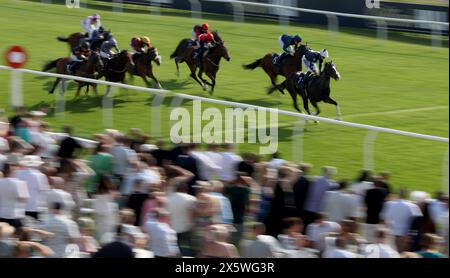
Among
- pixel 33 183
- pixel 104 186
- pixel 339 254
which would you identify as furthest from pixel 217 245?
pixel 33 183

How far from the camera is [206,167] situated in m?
10.8

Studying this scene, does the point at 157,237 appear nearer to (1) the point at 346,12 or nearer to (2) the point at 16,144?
(2) the point at 16,144

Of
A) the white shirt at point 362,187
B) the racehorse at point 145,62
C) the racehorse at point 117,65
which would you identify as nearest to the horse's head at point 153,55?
the racehorse at point 145,62

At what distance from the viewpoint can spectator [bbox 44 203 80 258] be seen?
8156 millimetres

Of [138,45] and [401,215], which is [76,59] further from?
[401,215]

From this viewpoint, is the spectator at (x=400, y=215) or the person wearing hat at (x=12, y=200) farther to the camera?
the person wearing hat at (x=12, y=200)

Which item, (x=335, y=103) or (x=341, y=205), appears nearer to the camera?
(x=341, y=205)

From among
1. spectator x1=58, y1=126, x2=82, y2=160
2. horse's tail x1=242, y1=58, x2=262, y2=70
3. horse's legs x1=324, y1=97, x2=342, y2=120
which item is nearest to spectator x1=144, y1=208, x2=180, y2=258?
spectator x1=58, y1=126, x2=82, y2=160

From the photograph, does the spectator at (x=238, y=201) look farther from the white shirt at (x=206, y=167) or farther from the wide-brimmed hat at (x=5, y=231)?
the wide-brimmed hat at (x=5, y=231)

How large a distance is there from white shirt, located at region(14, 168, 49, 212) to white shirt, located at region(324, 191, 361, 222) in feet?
7.98

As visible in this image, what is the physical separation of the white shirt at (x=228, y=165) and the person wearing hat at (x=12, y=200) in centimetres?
231

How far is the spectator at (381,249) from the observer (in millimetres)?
7789

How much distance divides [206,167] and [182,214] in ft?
5.82

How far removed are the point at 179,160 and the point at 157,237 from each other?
2.68m
